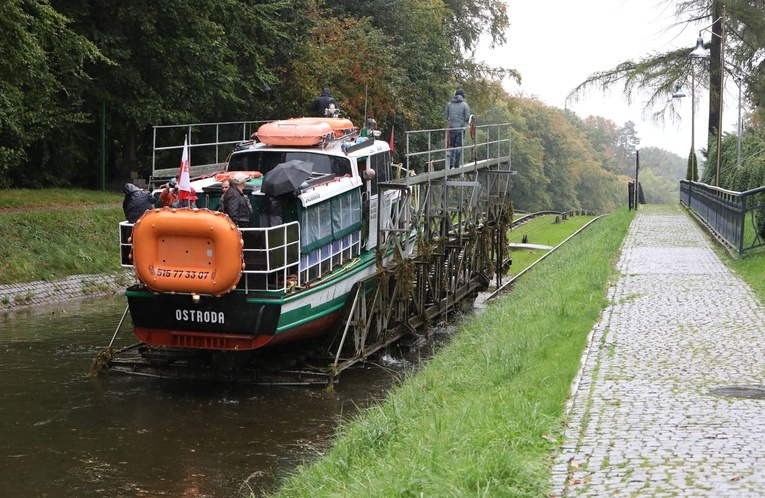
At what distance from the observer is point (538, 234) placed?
45.4 metres

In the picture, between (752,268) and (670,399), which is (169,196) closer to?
(670,399)

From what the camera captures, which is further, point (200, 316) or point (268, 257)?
point (200, 316)

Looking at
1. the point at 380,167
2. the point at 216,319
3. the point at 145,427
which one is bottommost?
the point at 145,427

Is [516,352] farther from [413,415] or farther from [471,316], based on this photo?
[471,316]

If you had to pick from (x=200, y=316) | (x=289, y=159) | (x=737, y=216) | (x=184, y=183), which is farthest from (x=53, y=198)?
(x=737, y=216)

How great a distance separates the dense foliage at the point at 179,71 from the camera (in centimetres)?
2723

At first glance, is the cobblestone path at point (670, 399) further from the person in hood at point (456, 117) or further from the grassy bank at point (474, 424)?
the person in hood at point (456, 117)

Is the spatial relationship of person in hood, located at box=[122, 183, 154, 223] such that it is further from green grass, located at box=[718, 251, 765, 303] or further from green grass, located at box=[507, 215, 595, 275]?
green grass, located at box=[507, 215, 595, 275]

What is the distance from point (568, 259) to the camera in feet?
89.9

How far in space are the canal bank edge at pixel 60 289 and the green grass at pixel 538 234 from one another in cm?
1157

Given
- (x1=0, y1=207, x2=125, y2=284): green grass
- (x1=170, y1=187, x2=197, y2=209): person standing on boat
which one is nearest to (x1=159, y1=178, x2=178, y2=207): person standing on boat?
(x1=170, y1=187, x2=197, y2=209): person standing on boat

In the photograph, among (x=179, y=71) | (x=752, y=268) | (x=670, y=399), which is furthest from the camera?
(x=179, y=71)

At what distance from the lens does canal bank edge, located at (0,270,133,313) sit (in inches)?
886

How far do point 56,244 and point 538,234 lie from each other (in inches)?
963
